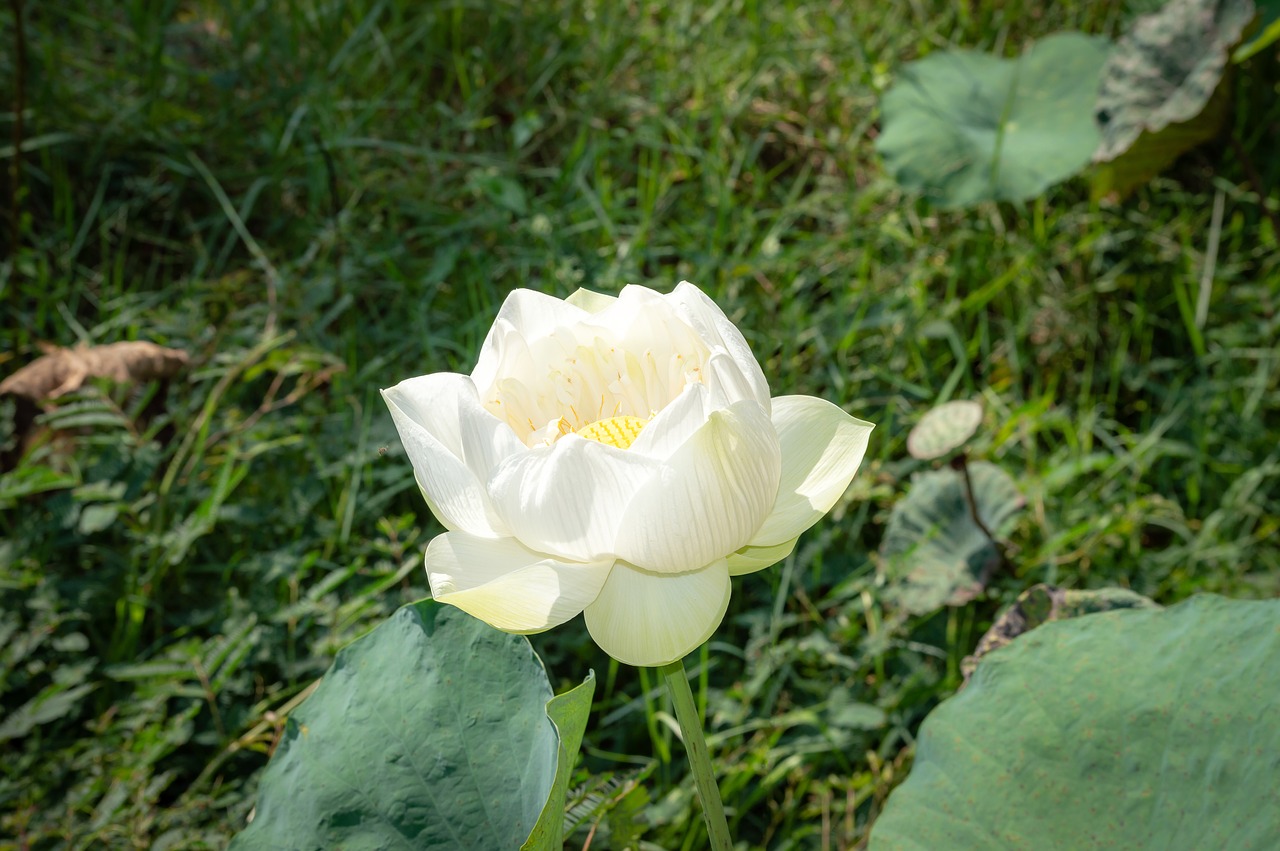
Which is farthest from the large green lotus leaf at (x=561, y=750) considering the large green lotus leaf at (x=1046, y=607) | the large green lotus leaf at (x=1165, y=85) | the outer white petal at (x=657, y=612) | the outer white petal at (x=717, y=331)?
the large green lotus leaf at (x=1165, y=85)

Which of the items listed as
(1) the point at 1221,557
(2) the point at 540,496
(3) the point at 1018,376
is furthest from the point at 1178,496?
(2) the point at 540,496

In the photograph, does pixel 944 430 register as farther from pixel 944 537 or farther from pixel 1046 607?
pixel 1046 607

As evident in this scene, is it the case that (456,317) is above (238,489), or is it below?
above

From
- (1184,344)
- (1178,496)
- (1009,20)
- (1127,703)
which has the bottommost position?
(1178,496)

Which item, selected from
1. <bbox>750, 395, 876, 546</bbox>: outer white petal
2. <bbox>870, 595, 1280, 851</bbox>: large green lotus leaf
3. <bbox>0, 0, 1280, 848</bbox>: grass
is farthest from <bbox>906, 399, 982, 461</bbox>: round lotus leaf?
<bbox>750, 395, 876, 546</bbox>: outer white petal

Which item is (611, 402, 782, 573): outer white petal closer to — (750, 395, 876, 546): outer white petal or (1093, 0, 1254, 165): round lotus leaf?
(750, 395, 876, 546): outer white petal

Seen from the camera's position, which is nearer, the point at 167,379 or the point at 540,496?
the point at 540,496

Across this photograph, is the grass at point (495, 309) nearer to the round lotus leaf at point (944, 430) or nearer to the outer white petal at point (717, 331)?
the round lotus leaf at point (944, 430)

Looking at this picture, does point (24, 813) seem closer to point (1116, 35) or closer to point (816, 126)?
point (816, 126)
